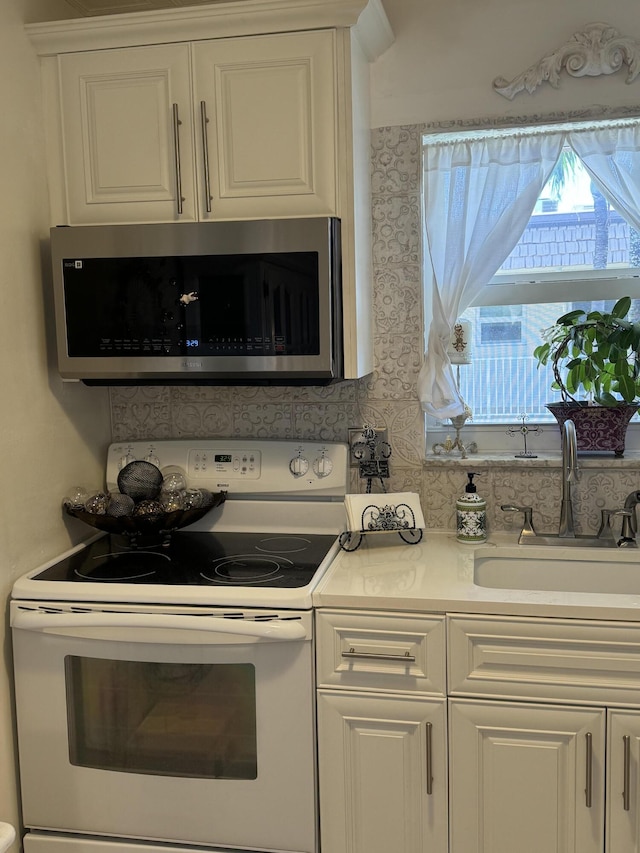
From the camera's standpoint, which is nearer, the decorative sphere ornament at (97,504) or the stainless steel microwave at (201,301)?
the stainless steel microwave at (201,301)

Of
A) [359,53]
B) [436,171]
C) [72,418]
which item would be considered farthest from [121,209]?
[436,171]

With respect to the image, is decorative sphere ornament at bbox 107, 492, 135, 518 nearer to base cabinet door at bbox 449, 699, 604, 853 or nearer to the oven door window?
the oven door window

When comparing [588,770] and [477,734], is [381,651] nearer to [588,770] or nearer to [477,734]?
[477,734]

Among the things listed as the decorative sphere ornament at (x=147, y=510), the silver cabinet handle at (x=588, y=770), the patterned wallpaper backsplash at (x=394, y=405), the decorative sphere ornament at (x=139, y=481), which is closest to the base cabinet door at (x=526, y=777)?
the silver cabinet handle at (x=588, y=770)

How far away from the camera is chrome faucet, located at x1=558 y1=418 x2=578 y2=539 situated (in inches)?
82.4

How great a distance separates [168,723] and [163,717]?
18 mm

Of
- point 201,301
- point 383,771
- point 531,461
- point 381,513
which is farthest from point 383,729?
point 201,301

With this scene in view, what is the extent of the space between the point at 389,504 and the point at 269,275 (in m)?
0.67

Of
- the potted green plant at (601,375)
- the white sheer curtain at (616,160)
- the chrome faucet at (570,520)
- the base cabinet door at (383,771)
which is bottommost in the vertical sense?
the base cabinet door at (383,771)

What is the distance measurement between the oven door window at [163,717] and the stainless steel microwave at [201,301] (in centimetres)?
72

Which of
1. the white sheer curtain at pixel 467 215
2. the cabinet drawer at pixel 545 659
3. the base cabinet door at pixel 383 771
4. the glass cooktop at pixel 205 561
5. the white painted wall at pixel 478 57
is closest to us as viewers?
the cabinet drawer at pixel 545 659

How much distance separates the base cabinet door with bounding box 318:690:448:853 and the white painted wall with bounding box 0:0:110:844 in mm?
787

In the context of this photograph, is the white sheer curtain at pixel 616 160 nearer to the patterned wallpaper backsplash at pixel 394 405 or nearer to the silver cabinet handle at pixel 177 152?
the patterned wallpaper backsplash at pixel 394 405

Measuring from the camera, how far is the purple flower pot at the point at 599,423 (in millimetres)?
2215
